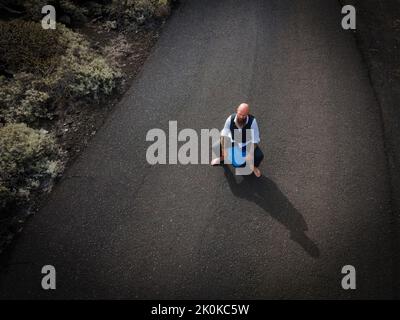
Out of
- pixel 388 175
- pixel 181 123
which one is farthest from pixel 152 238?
pixel 388 175

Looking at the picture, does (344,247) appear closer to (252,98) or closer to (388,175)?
(388,175)

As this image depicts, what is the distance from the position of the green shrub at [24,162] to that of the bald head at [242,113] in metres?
4.16

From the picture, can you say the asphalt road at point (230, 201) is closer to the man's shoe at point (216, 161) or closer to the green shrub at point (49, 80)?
the man's shoe at point (216, 161)

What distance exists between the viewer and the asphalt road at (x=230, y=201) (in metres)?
5.17

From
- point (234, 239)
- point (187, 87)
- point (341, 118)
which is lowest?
point (234, 239)

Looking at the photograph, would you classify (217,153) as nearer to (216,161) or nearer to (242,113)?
(216,161)

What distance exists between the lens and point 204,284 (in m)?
5.14

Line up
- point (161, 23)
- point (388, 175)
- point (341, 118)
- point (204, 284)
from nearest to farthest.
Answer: point (204, 284), point (388, 175), point (341, 118), point (161, 23)

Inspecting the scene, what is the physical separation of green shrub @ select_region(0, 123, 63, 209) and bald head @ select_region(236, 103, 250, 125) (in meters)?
4.16

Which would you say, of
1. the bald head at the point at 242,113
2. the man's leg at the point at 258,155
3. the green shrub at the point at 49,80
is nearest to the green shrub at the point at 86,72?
the green shrub at the point at 49,80

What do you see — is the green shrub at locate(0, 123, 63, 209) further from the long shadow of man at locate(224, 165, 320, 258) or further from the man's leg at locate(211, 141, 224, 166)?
the long shadow of man at locate(224, 165, 320, 258)

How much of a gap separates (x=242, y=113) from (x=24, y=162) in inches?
192

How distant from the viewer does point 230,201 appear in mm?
6090

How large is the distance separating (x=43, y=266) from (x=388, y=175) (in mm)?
7123
